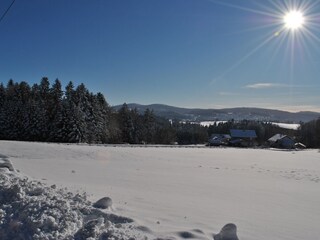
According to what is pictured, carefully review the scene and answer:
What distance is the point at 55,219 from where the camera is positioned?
6.22m

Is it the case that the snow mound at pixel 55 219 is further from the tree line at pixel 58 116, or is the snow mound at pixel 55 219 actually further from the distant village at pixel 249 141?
the distant village at pixel 249 141

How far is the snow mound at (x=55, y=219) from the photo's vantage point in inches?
223

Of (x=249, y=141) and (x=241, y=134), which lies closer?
(x=249, y=141)

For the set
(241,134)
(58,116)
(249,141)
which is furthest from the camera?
(241,134)

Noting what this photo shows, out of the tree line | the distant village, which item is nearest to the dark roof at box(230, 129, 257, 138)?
the distant village

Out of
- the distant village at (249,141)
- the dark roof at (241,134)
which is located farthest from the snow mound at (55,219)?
the dark roof at (241,134)

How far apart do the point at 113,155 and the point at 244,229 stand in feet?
64.2

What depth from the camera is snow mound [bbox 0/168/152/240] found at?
568 centimetres

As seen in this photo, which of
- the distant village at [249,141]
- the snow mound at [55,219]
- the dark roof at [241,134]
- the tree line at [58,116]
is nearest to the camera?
the snow mound at [55,219]

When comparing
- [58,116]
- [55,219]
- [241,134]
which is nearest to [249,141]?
[241,134]

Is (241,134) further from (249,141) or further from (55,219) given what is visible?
(55,219)

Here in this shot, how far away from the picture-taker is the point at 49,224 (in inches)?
235

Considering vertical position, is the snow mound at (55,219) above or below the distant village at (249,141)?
below

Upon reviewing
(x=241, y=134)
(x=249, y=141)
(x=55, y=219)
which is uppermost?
(x=241, y=134)
